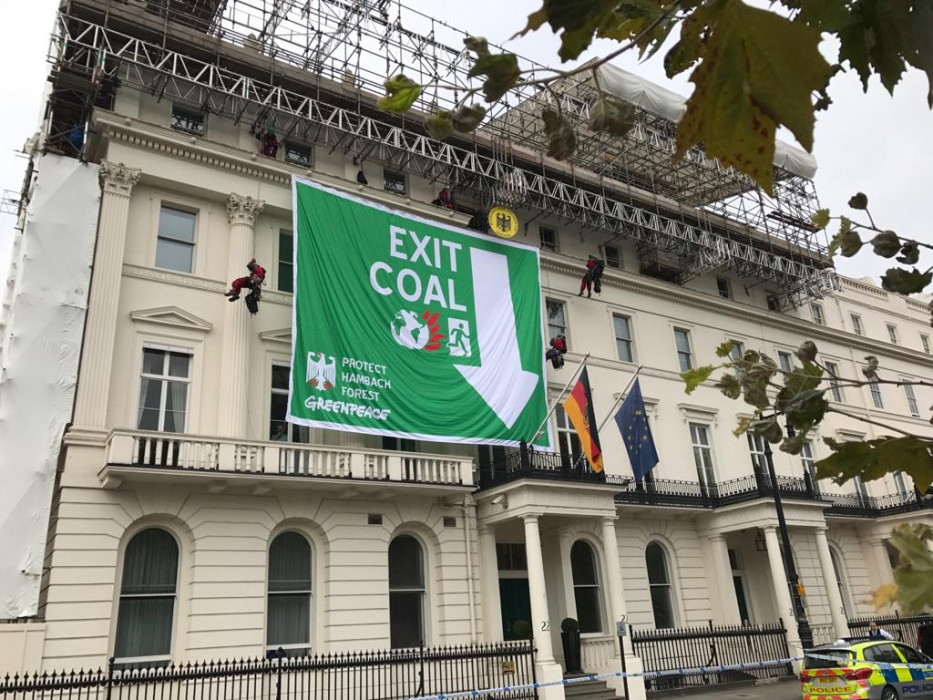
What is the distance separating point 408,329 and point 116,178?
891 cm

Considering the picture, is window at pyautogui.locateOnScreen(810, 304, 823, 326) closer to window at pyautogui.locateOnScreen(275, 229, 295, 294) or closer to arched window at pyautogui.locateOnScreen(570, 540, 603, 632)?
arched window at pyautogui.locateOnScreen(570, 540, 603, 632)

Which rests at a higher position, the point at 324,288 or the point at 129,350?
the point at 324,288

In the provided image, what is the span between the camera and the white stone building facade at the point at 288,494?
17953 millimetres

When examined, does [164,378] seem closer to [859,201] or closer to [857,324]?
[859,201]

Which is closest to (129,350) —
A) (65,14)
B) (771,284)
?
(65,14)

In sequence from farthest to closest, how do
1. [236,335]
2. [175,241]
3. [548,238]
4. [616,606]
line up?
1. [548,238]
2. [616,606]
3. [175,241]
4. [236,335]

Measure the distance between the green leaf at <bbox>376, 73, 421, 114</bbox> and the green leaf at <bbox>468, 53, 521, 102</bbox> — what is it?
24 centimetres

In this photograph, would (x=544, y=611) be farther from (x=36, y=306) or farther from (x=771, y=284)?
(x=771, y=284)

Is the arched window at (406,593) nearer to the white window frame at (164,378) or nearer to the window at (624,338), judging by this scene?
the white window frame at (164,378)

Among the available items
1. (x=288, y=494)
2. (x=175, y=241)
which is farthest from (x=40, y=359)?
(x=288, y=494)

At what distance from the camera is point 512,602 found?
2453 cm

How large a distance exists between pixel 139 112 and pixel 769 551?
25.0 metres

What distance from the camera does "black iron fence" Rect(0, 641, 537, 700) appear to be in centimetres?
1502

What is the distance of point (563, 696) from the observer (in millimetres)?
19641
